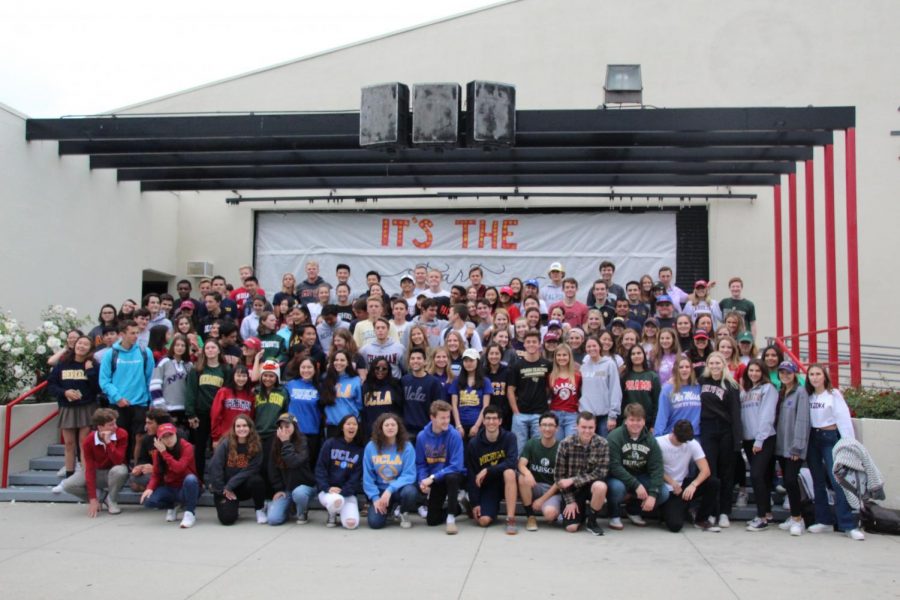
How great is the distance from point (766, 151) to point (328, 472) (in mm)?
7511

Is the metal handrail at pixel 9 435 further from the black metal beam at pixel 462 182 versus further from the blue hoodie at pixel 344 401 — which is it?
the black metal beam at pixel 462 182

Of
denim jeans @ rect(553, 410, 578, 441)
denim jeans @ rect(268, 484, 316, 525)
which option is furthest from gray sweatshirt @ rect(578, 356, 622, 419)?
denim jeans @ rect(268, 484, 316, 525)

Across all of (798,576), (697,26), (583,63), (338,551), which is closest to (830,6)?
(697,26)

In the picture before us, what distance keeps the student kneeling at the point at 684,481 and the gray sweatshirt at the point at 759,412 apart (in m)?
0.64

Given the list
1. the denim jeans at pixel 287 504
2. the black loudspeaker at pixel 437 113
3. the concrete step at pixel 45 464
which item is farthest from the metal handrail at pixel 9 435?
Answer: the black loudspeaker at pixel 437 113

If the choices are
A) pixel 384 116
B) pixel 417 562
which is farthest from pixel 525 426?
pixel 384 116

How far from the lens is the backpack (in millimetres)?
7934

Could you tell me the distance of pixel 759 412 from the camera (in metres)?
8.43

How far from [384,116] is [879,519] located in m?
6.84

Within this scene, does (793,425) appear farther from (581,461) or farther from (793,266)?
(793,266)

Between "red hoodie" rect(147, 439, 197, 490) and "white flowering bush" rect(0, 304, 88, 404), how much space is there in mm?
2766

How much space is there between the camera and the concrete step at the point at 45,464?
32.8 ft

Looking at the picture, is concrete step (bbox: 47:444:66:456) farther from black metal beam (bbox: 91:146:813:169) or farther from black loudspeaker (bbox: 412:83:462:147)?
black loudspeaker (bbox: 412:83:462:147)

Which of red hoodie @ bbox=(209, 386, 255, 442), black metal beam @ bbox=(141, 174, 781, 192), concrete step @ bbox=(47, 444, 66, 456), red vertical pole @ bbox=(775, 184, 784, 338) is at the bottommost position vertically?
concrete step @ bbox=(47, 444, 66, 456)
